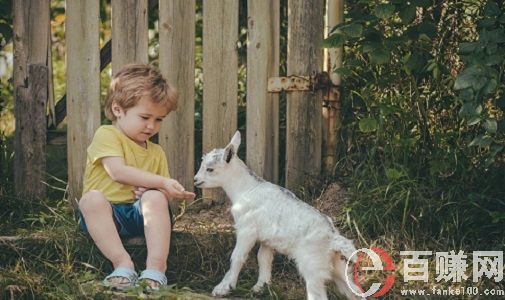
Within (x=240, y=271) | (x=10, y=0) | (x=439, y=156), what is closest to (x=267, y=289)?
(x=240, y=271)

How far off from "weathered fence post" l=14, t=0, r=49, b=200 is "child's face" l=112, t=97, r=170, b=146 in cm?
90

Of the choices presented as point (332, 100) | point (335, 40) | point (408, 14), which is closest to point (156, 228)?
point (335, 40)

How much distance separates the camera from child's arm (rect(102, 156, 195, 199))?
13.7 feet

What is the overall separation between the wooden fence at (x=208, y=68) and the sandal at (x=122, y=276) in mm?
1179

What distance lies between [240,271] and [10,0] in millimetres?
2343

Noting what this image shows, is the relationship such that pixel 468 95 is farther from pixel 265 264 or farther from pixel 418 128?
pixel 265 264

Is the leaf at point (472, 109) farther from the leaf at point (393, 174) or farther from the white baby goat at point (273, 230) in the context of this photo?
the white baby goat at point (273, 230)

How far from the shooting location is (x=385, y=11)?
178 inches

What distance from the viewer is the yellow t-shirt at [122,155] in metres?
4.34

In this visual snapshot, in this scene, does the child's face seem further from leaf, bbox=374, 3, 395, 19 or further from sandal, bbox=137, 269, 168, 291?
leaf, bbox=374, 3, 395, 19

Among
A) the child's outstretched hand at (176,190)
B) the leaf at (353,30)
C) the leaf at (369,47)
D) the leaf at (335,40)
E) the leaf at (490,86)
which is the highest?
the leaf at (353,30)

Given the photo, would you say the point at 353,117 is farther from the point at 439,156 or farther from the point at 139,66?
the point at 139,66

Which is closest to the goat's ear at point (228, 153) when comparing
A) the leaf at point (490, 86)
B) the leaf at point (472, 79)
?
the leaf at point (472, 79)

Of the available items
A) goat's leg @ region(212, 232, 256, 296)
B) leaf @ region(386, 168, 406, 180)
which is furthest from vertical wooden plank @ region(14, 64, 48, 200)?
leaf @ region(386, 168, 406, 180)
